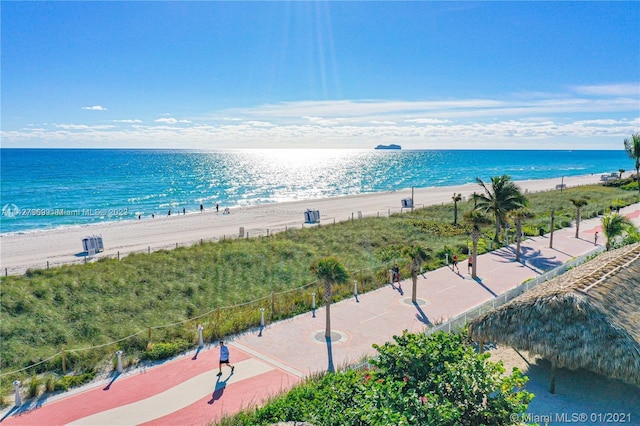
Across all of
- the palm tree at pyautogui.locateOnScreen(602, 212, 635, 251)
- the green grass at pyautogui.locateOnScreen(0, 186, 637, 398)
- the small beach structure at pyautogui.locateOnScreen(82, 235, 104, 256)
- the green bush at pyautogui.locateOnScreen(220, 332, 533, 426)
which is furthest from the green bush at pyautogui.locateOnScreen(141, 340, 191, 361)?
the palm tree at pyautogui.locateOnScreen(602, 212, 635, 251)

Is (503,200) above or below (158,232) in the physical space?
above

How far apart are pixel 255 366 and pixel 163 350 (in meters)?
3.25

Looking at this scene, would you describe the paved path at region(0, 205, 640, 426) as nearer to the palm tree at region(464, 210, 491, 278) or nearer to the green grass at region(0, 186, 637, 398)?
the palm tree at region(464, 210, 491, 278)

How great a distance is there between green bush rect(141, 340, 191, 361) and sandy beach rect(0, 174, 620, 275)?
1616cm

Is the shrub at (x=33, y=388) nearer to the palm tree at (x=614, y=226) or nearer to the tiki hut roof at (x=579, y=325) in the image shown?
the tiki hut roof at (x=579, y=325)

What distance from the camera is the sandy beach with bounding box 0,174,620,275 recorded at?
111 ft

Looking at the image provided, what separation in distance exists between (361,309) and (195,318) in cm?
681

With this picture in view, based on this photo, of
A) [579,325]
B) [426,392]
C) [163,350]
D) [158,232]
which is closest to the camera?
[426,392]

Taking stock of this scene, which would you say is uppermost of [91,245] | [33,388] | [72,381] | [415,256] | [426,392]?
[426,392]

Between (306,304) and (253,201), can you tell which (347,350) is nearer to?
(306,304)

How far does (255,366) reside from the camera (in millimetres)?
13688

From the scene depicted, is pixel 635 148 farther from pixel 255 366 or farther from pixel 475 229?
pixel 255 366

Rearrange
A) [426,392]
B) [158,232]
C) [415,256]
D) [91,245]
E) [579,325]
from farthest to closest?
[158,232] < [91,245] < [415,256] < [579,325] < [426,392]

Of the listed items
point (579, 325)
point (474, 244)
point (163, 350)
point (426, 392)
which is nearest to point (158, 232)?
point (163, 350)
